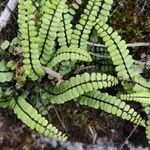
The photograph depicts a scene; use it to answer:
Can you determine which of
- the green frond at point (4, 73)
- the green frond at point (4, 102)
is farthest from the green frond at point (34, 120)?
the green frond at point (4, 73)

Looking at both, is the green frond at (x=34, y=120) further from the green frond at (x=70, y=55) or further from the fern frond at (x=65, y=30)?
the fern frond at (x=65, y=30)

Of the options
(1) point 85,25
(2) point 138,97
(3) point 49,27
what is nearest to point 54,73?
(3) point 49,27

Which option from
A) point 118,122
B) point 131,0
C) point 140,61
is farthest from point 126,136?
point 131,0

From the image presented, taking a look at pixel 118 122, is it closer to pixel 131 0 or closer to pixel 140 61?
pixel 140 61

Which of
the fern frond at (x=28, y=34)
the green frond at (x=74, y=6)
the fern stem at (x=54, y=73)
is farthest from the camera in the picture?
the green frond at (x=74, y=6)

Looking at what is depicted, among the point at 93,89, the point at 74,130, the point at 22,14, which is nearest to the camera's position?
the point at 22,14
